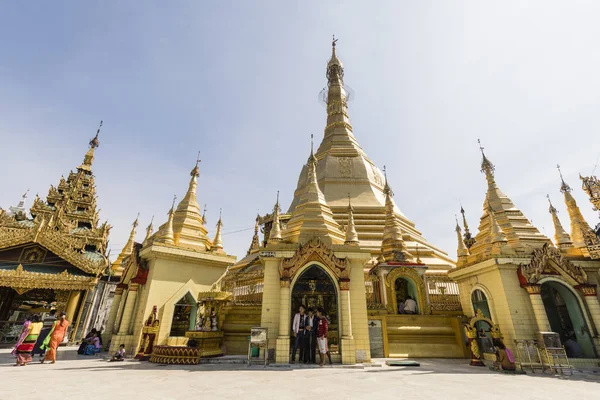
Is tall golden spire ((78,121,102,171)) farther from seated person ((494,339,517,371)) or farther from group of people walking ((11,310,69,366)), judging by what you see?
seated person ((494,339,517,371))

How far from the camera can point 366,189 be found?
23219mm

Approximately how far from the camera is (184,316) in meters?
12.7

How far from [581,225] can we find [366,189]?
12.4 metres

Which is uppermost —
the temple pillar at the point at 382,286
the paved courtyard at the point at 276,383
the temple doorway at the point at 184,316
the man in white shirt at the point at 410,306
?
the temple pillar at the point at 382,286

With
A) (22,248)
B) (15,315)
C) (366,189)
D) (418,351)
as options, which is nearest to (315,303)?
(418,351)

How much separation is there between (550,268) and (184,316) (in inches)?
556

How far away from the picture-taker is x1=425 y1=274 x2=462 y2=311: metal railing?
43.0 ft

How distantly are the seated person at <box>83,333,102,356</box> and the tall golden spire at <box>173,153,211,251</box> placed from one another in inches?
177

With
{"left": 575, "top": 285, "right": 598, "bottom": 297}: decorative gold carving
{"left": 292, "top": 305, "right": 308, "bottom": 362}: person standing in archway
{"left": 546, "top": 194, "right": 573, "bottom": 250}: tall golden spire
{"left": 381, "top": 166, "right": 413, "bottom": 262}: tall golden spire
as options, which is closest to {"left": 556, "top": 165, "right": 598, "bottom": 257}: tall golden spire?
{"left": 546, "top": 194, "right": 573, "bottom": 250}: tall golden spire

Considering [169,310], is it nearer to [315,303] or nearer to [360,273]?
[315,303]

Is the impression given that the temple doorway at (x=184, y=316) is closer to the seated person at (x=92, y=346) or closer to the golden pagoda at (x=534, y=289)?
the seated person at (x=92, y=346)

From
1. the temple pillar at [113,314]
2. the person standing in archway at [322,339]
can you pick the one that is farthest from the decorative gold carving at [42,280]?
the person standing in archway at [322,339]

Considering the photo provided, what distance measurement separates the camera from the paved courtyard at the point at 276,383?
524cm

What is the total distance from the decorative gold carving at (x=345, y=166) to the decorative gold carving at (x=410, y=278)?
11495mm
